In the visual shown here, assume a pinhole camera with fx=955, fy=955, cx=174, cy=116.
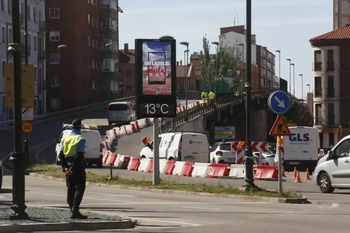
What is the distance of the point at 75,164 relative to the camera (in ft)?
56.7

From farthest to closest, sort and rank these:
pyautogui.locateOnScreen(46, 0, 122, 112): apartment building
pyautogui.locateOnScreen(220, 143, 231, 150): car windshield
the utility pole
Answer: pyautogui.locateOnScreen(46, 0, 122, 112): apartment building, pyautogui.locateOnScreen(220, 143, 231, 150): car windshield, the utility pole

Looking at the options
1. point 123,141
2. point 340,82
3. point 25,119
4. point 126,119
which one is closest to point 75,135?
point 25,119

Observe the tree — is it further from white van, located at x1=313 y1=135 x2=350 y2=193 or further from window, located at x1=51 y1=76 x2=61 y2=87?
white van, located at x1=313 y1=135 x2=350 y2=193

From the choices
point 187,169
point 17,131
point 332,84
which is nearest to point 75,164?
point 17,131

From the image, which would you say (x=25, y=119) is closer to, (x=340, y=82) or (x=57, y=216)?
(x=57, y=216)

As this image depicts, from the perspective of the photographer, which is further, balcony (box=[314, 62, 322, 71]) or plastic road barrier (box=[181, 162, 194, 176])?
balcony (box=[314, 62, 322, 71])

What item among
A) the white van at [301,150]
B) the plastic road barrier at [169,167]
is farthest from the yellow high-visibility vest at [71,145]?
the white van at [301,150]

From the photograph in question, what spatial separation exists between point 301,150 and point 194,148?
279 inches

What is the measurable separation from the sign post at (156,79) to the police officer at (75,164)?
14.5 metres

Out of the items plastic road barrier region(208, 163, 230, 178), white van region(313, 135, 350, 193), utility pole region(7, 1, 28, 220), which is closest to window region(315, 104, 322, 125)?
plastic road barrier region(208, 163, 230, 178)

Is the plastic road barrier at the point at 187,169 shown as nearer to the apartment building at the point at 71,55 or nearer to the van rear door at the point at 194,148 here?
the van rear door at the point at 194,148

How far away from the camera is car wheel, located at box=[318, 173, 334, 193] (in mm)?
30938

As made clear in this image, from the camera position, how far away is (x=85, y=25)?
12912 centimetres

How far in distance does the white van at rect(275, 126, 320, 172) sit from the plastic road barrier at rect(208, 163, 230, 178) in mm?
9359
